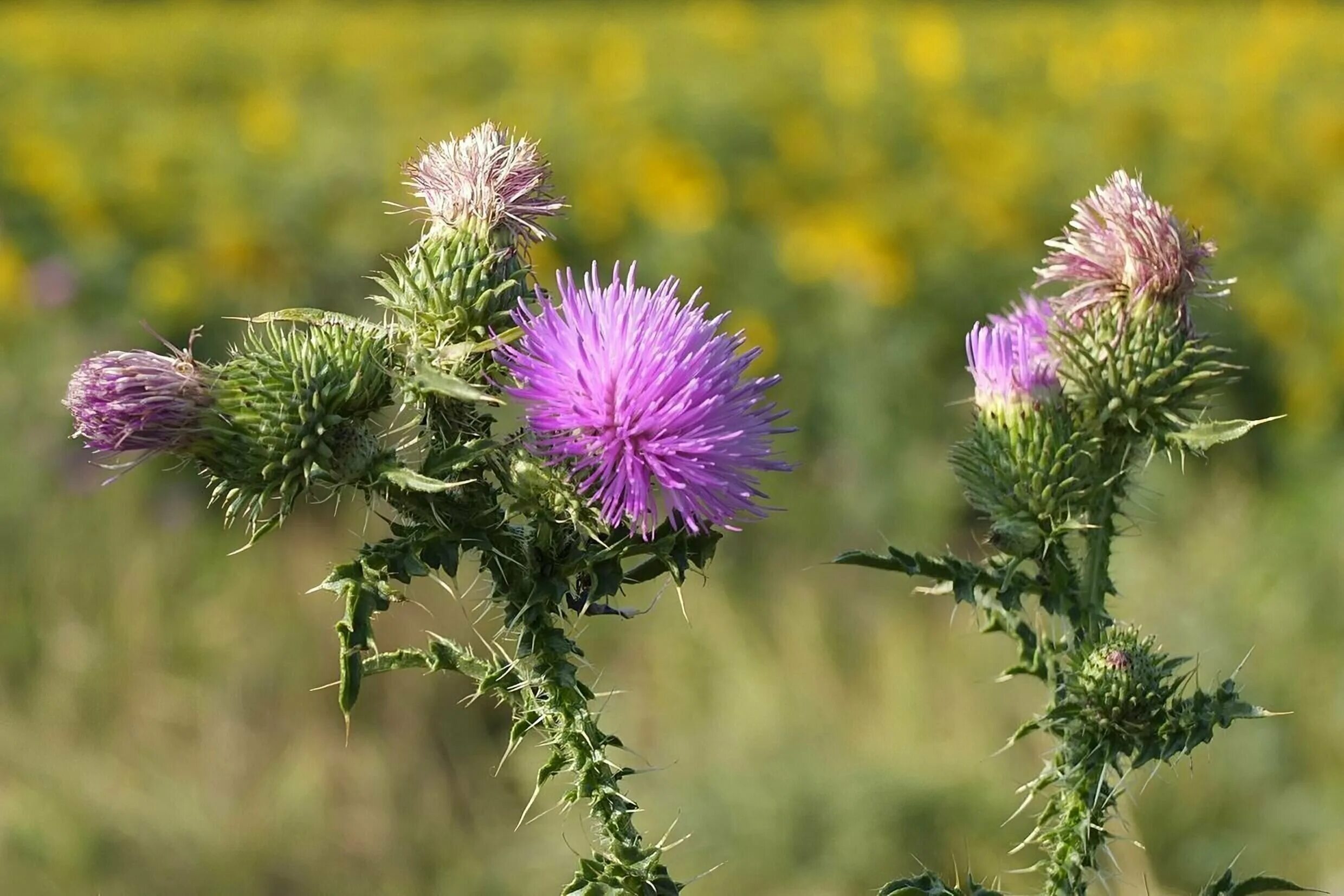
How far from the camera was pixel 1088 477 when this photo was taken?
1.64 meters

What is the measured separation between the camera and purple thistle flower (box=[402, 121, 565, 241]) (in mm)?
1531

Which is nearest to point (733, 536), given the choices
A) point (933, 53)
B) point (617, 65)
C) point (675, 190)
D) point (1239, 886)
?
point (675, 190)

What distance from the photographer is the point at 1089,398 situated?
1.66 meters

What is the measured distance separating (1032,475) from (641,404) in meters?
0.54

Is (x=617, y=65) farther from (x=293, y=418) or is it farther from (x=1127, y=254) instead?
(x=293, y=418)

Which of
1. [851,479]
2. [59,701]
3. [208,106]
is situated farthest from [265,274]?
[208,106]

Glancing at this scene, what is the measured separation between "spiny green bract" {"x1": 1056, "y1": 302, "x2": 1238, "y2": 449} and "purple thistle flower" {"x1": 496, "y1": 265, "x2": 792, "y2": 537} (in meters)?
0.49

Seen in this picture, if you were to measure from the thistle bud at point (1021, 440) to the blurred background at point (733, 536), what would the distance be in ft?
2.96

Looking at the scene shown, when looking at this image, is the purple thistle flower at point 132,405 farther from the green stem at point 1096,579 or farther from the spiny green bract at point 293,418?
the green stem at point 1096,579

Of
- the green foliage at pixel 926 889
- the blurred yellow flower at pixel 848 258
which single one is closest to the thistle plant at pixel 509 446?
the green foliage at pixel 926 889

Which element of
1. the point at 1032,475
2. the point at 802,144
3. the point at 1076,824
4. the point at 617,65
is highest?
the point at 617,65

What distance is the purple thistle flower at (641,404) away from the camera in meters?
1.31

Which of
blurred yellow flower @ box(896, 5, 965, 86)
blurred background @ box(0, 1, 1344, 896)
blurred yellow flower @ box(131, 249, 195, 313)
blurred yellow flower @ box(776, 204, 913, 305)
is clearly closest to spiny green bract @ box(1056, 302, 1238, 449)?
blurred background @ box(0, 1, 1344, 896)

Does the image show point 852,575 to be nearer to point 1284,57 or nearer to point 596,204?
point 596,204
